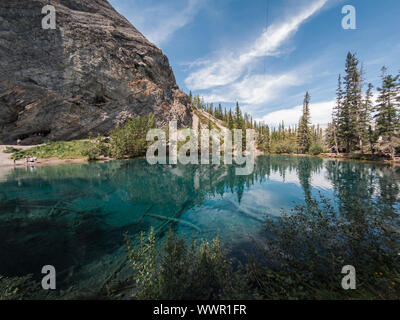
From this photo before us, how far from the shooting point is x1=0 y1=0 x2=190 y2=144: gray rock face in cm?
3506

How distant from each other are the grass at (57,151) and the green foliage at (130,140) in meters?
6.58

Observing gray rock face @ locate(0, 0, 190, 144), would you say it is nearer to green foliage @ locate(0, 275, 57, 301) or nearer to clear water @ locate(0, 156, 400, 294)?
clear water @ locate(0, 156, 400, 294)

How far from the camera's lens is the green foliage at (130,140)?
36.8 meters

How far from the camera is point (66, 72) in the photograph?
129 ft

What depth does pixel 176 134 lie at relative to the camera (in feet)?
182

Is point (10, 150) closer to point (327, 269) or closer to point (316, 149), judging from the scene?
point (327, 269)

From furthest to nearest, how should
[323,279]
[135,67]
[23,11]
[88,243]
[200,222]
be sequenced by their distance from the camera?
1. [135,67]
2. [23,11]
3. [200,222]
4. [88,243]
5. [323,279]

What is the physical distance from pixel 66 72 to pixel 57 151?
21581mm

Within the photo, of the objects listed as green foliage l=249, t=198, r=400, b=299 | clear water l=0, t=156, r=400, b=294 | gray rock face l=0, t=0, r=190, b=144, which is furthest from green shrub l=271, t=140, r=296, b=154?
green foliage l=249, t=198, r=400, b=299

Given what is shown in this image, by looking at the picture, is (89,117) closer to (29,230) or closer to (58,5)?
(58,5)

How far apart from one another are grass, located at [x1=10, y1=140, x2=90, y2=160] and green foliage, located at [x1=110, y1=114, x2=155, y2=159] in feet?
21.6
